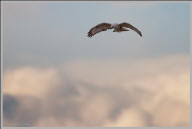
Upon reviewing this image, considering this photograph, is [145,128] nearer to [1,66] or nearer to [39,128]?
[39,128]

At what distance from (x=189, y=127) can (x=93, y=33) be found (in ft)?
29.4

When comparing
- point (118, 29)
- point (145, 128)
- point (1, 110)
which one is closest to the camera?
point (118, 29)

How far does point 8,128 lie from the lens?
68.9 feet

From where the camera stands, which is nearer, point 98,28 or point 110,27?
point 110,27

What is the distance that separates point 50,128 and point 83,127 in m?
1.62

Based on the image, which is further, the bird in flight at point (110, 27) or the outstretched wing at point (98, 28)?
the outstretched wing at point (98, 28)

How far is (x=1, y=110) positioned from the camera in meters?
19.6

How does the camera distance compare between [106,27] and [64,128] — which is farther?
[64,128]

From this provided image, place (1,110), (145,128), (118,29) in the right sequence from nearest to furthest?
(118,29) → (1,110) → (145,128)

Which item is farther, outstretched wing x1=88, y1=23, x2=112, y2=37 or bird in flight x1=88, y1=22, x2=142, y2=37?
outstretched wing x1=88, y1=23, x2=112, y2=37

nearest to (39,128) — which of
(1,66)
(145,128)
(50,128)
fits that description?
(50,128)

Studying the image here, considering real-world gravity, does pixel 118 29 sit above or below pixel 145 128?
above

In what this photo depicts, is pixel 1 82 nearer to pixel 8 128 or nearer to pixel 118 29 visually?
pixel 8 128

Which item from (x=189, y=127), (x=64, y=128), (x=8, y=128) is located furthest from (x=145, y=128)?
(x=8, y=128)
